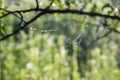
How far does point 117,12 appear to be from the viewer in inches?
56.5

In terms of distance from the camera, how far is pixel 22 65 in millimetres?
3596

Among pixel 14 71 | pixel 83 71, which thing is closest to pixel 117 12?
pixel 14 71

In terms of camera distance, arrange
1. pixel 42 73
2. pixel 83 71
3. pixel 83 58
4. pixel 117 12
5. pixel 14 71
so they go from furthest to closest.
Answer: pixel 83 58
pixel 83 71
pixel 14 71
pixel 42 73
pixel 117 12

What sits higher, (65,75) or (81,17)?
(81,17)

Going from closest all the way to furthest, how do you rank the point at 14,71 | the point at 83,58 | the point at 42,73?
the point at 42,73 → the point at 14,71 → the point at 83,58

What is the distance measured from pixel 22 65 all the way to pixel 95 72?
2.31 feet

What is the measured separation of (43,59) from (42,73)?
381mm

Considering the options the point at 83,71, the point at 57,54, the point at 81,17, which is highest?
the point at 81,17

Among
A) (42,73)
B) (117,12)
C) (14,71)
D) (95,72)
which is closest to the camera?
(117,12)

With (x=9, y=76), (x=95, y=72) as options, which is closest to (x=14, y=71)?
(x=9, y=76)

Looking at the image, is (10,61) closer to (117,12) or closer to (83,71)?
(83,71)

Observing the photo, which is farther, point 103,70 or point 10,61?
point 103,70

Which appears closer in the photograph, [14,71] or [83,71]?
[14,71]

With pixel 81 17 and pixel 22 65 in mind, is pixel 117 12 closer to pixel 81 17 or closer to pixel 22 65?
pixel 81 17
